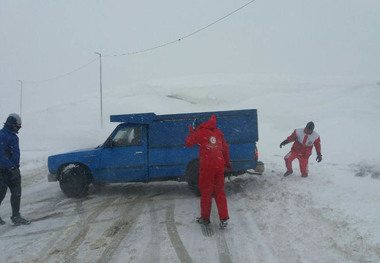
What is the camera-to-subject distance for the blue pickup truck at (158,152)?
8141 mm

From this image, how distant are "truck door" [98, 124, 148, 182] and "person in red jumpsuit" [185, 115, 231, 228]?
278 centimetres

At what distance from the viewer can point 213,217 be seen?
6.30 m

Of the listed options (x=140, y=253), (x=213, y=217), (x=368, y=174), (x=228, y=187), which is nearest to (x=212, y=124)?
(x=213, y=217)

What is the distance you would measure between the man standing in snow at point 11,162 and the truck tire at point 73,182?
1982 mm

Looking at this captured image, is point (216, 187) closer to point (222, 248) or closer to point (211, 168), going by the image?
point (211, 168)

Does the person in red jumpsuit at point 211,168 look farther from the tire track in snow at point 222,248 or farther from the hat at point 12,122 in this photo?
the hat at point 12,122

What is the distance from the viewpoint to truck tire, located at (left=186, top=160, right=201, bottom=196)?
26.1ft

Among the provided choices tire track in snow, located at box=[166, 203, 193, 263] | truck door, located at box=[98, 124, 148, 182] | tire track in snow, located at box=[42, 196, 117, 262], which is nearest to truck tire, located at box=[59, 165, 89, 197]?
truck door, located at box=[98, 124, 148, 182]

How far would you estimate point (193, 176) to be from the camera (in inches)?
315

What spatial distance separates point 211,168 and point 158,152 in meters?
2.92

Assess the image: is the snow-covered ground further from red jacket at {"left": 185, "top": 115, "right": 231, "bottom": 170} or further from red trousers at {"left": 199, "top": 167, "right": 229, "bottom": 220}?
red jacket at {"left": 185, "top": 115, "right": 231, "bottom": 170}

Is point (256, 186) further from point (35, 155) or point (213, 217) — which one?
point (35, 155)

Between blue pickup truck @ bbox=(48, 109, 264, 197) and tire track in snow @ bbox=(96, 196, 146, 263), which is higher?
blue pickup truck @ bbox=(48, 109, 264, 197)

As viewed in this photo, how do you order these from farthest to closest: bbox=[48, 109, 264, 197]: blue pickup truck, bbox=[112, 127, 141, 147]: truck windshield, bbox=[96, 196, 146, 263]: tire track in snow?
1. bbox=[112, 127, 141, 147]: truck windshield
2. bbox=[48, 109, 264, 197]: blue pickup truck
3. bbox=[96, 196, 146, 263]: tire track in snow
